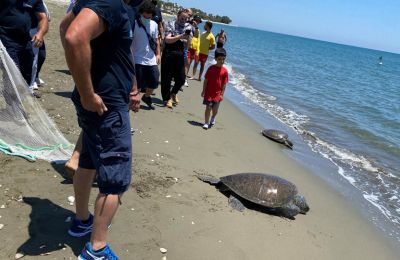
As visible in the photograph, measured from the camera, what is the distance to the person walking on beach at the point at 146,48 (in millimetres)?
6566

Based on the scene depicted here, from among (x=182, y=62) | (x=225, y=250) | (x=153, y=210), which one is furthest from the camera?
(x=182, y=62)

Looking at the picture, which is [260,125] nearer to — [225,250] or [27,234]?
[225,250]

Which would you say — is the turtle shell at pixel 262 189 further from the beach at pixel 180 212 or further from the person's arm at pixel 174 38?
the person's arm at pixel 174 38

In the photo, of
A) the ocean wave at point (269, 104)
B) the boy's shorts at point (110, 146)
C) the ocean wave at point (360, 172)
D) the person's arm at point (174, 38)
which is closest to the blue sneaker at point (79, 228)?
the boy's shorts at point (110, 146)

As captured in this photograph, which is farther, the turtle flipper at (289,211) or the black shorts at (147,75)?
the black shorts at (147,75)

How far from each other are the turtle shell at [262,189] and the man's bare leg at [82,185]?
217 cm

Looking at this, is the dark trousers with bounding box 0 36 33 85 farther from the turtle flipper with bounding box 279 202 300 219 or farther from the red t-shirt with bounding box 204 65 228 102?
the turtle flipper with bounding box 279 202 300 219

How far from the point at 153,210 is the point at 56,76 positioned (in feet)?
19.7

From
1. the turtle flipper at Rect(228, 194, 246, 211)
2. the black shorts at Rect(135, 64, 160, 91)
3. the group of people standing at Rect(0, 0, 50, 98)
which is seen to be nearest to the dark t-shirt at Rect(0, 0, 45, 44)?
the group of people standing at Rect(0, 0, 50, 98)

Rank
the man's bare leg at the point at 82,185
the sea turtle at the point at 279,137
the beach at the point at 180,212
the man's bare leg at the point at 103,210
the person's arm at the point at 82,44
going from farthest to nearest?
the sea turtle at the point at 279,137 → the beach at the point at 180,212 → the man's bare leg at the point at 82,185 → the man's bare leg at the point at 103,210 → the person's arm at the point at 82,44

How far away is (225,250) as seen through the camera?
3.65 metres

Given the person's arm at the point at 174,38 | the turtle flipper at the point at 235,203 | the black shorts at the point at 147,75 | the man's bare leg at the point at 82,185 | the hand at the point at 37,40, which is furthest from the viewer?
the person's arm at the point at 174,38

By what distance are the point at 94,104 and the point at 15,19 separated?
3.01 meters

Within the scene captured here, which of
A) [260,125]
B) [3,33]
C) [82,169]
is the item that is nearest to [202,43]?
[260,125]
